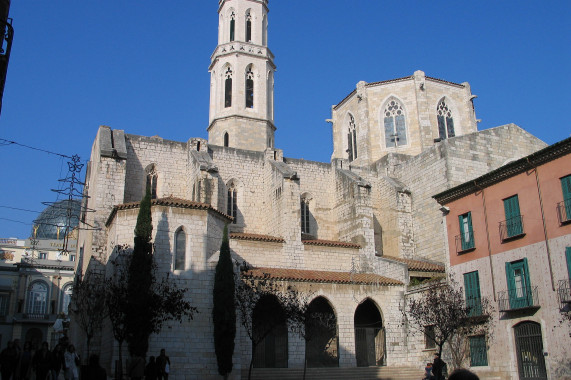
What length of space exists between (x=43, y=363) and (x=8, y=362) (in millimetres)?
779

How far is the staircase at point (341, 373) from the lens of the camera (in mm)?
20131

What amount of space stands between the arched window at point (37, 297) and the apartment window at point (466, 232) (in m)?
41.0

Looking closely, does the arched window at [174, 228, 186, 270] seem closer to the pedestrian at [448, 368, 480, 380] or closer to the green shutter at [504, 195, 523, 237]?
the green shutter at [504, 195, 523, 237]

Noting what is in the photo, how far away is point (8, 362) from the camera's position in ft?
41.5

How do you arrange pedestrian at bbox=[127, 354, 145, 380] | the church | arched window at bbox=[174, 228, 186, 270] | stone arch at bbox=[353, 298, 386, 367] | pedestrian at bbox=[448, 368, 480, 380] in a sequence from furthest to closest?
stone arch at bbox=[353, 298, 386, 367] → the church → arched window at bbox=[174, 228, 186, 270] → pedestrian at bbox=[127, 354, 145, 380] → pedestrian at bbox=[448, 368, 480, 380]

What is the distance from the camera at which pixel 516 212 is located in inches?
724

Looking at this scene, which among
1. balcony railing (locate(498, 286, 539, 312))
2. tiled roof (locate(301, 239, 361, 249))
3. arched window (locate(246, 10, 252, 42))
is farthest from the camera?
arched window (locate(246, 10, 252, 42))

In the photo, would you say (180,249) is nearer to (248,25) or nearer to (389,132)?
(389,132)

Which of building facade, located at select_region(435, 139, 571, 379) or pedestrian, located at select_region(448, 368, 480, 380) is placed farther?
building facade, located at select_region(435, 139, 571, 379)

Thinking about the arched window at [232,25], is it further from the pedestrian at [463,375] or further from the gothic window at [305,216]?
the pedestrian at [463,375]

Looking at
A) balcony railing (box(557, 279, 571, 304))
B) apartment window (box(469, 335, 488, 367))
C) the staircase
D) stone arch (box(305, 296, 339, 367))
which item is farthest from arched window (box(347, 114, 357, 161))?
balcony railing (box(557, 279, 571, 304))

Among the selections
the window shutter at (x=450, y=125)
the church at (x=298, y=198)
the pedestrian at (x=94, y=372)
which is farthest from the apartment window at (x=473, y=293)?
the window shutter at (x=450, y=125)

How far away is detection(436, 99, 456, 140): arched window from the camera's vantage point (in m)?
33.9

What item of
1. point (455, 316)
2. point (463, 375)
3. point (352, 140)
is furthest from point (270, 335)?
point (463, 375)
